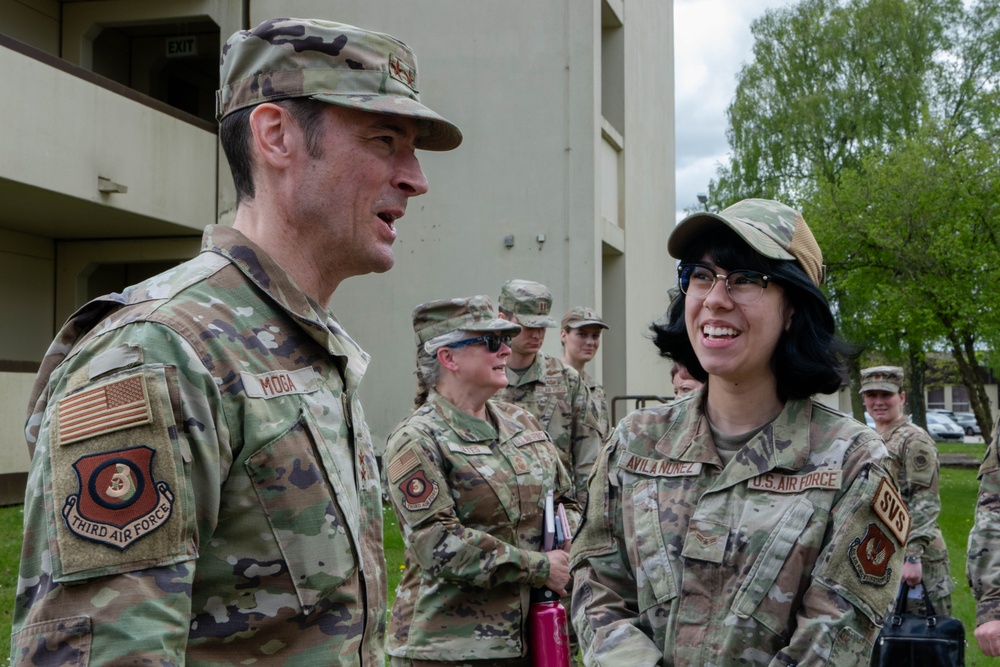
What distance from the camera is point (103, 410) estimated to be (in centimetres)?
158

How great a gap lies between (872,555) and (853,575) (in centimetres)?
9

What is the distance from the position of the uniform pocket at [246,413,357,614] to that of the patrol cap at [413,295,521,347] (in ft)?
10.3

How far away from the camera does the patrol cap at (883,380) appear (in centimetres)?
817

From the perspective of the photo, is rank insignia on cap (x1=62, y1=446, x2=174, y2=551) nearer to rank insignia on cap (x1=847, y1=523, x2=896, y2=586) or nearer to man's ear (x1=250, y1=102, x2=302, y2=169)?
man's ear (x1=250, y1=102, x2=302, y2=169)

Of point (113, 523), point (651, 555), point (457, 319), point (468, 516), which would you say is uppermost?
point (457, 319)

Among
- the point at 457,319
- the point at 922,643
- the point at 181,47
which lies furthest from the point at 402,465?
the point at 181,47

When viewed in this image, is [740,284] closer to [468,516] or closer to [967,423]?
[468,516]

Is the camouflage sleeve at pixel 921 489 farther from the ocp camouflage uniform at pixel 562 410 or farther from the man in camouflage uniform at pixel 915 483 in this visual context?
the ocp camouflage uniform at pixel 562 410

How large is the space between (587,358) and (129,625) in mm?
7296

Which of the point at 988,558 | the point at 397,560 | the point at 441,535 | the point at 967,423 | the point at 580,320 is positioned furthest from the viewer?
the point at 967,423

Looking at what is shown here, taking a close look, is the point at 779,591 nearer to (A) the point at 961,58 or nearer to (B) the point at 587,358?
(B) the point at 587,358

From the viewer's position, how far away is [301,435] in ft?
6.19

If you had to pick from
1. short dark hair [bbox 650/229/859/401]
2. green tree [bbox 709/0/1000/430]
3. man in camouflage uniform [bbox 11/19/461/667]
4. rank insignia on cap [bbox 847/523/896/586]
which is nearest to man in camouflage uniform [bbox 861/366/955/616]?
short dark hair [bbox 650/229/859/401]

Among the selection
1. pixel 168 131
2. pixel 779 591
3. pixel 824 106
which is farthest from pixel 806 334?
pixel 824 106
